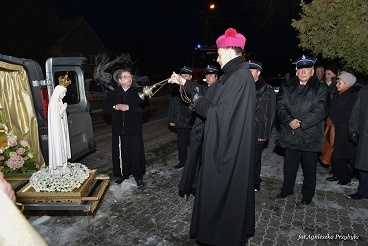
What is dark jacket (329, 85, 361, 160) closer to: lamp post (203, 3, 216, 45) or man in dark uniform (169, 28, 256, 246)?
man in dark uniform (169, 28, 256, 246)

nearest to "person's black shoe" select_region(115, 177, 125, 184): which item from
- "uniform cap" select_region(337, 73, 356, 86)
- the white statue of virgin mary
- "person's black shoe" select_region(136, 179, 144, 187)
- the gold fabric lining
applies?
"person's black shoe" select_region(136, 179, 144, 187)

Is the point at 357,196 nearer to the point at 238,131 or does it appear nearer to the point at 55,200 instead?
the point at 238,131

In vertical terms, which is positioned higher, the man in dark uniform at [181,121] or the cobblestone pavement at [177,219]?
the man in dark uniform at [181,121]

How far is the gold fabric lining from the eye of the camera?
5047 millimetres

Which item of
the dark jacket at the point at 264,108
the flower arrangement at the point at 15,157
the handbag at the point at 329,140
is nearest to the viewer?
the flower arrangement at the point at 15,157

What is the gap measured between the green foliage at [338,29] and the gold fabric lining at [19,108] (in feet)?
16.1

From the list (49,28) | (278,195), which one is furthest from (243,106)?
(49,28)

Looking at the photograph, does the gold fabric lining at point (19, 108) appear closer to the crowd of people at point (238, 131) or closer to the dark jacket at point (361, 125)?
the crowd of people at point (238, 131)

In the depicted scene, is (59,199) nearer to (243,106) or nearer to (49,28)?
(243,106)

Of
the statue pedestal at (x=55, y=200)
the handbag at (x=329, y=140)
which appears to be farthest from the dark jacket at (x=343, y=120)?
the statue pedestal at (x=55, y=200)

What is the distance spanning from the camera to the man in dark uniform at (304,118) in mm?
4617

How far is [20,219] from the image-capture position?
1349 mm

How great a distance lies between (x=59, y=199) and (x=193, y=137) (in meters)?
2.03

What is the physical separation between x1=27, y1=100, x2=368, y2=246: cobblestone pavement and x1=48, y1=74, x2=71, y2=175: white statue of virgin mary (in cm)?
94
